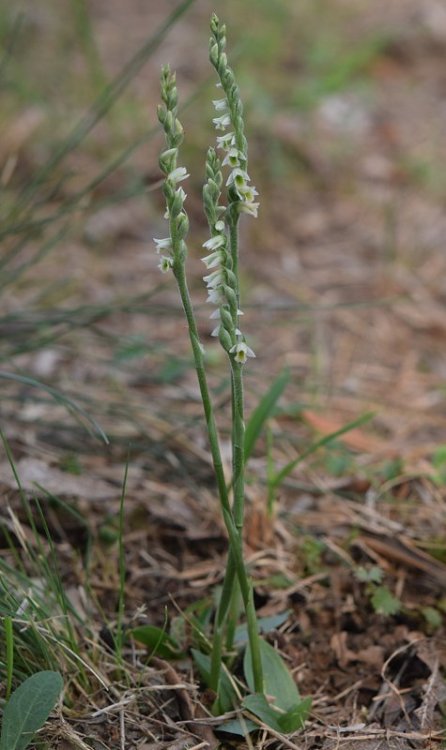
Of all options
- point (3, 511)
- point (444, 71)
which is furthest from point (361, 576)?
point (444, 71)

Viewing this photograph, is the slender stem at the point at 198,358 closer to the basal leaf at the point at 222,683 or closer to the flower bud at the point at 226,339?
the flower bud at the point at 226,339

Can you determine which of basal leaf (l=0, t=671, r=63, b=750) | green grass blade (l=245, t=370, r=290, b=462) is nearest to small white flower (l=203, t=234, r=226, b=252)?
green grass blade (l=245, t=370, r=290, b=462)

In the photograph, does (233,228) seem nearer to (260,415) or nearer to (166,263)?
(166,263)

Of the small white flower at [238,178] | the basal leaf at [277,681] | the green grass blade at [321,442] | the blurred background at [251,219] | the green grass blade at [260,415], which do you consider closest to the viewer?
the small white flower at [238,178]

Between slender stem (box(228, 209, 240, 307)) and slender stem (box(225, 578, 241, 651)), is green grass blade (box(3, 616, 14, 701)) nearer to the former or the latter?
slender stem (box(225, 578, 241, 651))

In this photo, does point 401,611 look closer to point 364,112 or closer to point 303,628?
point 303,628

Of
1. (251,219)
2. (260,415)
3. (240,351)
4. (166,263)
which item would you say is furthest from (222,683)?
(251,219)

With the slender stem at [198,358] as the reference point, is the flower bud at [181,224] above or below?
above

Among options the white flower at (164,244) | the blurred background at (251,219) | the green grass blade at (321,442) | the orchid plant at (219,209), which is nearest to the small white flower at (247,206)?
the orchid plant at (219,209)
